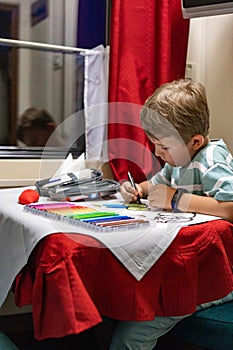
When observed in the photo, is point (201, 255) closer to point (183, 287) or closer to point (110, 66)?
point (183, 287)

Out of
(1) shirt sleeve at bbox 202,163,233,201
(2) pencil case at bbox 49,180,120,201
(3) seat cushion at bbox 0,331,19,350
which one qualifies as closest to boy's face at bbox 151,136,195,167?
(1) shirt sleeve at bbox 202,163,233,201

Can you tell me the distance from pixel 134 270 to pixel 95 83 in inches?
43.7

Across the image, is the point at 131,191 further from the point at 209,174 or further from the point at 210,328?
the point at 210,328

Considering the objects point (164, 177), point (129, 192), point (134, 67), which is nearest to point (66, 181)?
point (129, 192)

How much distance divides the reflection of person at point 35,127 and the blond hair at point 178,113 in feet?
2.54

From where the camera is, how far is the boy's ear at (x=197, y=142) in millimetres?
1293

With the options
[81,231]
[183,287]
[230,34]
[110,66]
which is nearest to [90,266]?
[81,231]

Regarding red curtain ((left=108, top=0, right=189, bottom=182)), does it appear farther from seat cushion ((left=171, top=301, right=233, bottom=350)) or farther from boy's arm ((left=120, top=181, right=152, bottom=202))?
seat cushion ((left=171, top=301, right=233, bottom=350))

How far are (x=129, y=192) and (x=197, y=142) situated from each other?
0.80 feet

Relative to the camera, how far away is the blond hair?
126 centimetres

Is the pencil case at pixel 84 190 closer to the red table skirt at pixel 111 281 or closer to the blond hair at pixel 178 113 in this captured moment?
the blond hair at pixel 178 113

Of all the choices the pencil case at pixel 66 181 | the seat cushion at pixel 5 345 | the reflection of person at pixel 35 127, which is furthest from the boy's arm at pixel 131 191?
the reflection of person at pixel 35 127

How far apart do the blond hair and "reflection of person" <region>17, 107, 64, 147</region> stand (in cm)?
77

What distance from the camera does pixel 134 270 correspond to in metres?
0.97
